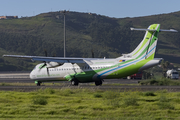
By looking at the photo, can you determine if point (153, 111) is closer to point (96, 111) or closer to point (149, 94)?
point (96, 111)

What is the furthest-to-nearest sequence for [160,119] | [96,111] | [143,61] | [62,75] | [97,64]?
[62,75] < [97,64] < [143,61] < [96,111] < [160,119]

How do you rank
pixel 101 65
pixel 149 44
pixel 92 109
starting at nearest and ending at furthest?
1. pixel 92 109
2. pixel 149 44
3. pixel 101 65

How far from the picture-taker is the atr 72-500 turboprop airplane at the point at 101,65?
38.2m

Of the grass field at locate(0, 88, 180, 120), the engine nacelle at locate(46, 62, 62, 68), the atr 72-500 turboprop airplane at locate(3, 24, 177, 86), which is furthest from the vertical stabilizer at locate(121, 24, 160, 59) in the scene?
the grass field at locate(0, 88, 180, 120)

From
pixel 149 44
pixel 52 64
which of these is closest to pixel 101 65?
pixel 149 44

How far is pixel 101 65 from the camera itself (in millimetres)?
40156

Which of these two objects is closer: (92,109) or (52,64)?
(92,109)

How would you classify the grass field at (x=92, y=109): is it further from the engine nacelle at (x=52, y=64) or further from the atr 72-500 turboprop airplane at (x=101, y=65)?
the engine nacelle at (x=52, y=64)

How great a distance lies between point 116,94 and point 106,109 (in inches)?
210

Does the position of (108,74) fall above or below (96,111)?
above

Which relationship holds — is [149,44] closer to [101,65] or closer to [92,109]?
[101,65]

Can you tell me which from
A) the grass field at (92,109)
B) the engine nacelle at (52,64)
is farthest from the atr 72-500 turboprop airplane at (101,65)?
the grass field at (92,109)

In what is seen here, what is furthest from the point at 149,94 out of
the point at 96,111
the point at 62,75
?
the point at 62,75

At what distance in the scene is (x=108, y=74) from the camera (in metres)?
39.7
